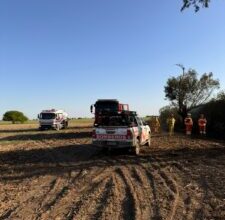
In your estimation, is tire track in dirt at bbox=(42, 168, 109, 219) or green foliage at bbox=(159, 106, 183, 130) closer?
tire track in dirt at bbox=(42, 168, 109, 219)

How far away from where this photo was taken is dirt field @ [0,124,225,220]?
915 cm

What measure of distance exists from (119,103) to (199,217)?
27516 millimetres

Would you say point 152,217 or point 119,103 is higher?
point 119,103

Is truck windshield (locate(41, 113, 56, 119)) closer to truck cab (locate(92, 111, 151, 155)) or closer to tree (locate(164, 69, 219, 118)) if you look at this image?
Result: tree (locate(164, 69, 219, 118))

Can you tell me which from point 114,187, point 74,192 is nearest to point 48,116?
point 114,187

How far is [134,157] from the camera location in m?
19.3

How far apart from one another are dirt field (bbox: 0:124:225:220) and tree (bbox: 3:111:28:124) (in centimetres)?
8733

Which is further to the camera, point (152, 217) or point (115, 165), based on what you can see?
point (115, 165)

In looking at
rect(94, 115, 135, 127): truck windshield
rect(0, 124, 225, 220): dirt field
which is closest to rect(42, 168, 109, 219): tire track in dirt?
rect(0, 124, 225, 220): dirt field

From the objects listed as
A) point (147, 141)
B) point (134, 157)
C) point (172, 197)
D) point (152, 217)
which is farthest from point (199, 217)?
point (147, 141)

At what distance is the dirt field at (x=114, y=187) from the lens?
9148 millimetres

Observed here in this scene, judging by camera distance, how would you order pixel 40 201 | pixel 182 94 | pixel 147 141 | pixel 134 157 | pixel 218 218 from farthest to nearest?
pixel 182 94, pixel 147 141, pixel 134 157, pixel 40 201, pixel 218 218

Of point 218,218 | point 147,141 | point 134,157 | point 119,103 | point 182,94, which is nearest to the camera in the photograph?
point 218,218

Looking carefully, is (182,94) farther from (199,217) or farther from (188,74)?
(199,217)
